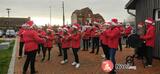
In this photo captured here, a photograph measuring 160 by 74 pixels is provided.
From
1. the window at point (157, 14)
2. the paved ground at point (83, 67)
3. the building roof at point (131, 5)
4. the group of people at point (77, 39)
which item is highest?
the building roof at point (131, 5)

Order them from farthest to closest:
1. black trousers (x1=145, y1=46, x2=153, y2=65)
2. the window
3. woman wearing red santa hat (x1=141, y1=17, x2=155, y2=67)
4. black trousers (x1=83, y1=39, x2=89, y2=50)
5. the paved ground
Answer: black trousers (x1=83, y1=39, x2=89, y2=50) → the window → black trousers (x1=145, y1=46, x2=153, y2=65) → woman wearing red santa hat (x1=141, y1=17, x2=155, y2=67) → the paved ground

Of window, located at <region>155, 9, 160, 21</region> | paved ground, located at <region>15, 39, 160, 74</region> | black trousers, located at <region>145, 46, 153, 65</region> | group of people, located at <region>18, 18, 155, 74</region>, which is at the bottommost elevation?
paved ground, located at <region>15, 39, 160, 74</region>

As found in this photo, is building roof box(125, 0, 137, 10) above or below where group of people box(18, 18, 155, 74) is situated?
above

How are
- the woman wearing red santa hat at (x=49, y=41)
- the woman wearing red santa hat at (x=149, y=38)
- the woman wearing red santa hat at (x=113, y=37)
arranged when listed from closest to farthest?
the woman wearing red santa hat at (x=113, y=37) < the woman wearing red santa hat at (x=149, y=38) < the woman wearing red santa hat at (x=49, y=41)

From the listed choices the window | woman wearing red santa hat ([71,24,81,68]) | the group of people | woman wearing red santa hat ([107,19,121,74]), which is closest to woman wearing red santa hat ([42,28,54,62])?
the group of people

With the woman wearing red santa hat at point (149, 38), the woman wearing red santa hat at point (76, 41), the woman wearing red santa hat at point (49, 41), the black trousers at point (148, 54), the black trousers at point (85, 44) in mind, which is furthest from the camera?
the black trousers at point (85, 44)

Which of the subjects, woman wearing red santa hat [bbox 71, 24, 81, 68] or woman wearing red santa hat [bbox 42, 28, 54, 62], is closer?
woman wearing red santa hat [bbox 71, 24, 81, 68]

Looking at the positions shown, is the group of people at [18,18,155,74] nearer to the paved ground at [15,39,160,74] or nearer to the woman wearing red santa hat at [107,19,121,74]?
the woman wearing red santa hat at [107,19,121,74]

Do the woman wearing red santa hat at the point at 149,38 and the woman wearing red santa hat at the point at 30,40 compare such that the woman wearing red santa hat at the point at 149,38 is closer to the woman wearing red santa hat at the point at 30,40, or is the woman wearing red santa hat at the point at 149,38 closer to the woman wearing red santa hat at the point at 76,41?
the woman wearing red santa hat at the point at 76,41

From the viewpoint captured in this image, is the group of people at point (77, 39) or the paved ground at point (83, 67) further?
the paved ground at point (83, 67)

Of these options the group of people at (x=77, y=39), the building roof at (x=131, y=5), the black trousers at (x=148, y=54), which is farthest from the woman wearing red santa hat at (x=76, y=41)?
the building roof at (x=131, y=5)

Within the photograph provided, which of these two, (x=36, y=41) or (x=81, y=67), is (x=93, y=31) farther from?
(x=36, y=41)

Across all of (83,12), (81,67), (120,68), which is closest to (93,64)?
(81,67)

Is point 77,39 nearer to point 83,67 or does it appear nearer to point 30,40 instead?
point 83,67
